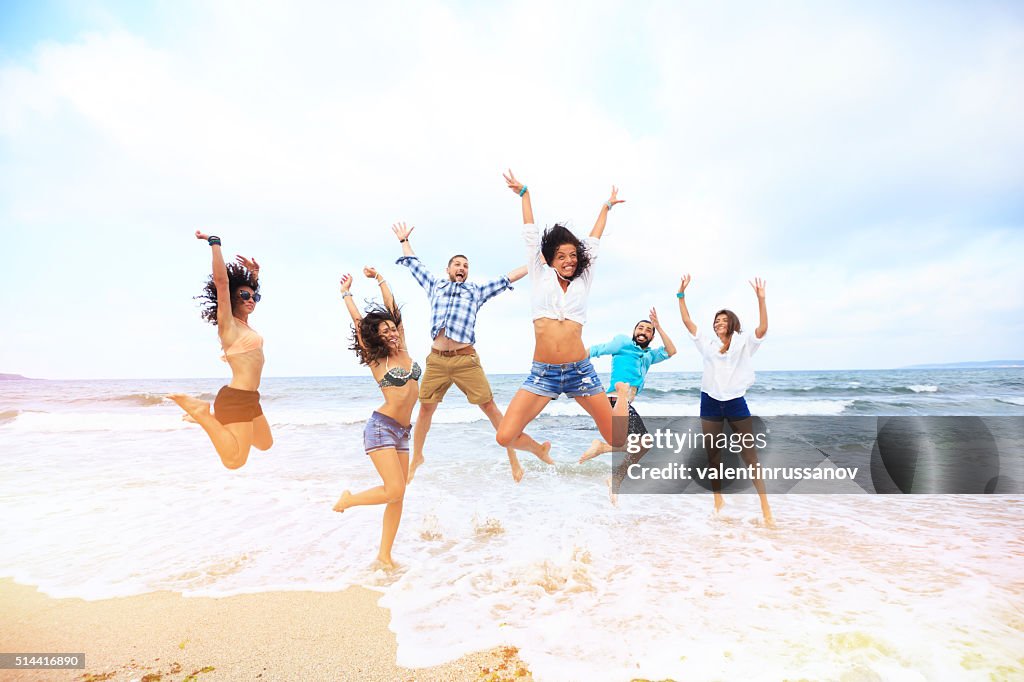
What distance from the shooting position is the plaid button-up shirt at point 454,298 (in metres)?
6.54

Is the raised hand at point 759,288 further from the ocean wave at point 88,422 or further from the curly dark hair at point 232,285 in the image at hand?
the ocean wave at point 88,422

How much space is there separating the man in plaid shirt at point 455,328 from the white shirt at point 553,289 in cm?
121

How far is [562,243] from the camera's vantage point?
16.9ft

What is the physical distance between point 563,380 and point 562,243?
1.51m

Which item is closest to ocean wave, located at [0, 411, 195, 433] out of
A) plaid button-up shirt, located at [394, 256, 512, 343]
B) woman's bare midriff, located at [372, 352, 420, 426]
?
plaid button-up shirt, located at [394, 256, 512, 343]

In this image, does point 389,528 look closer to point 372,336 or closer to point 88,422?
point 372,336

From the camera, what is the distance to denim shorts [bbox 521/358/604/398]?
5.38 meters

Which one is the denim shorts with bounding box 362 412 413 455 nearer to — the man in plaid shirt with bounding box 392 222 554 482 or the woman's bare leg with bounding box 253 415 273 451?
the woman's bare leg with bounding box 253 415 273 451

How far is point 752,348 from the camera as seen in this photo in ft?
19.6

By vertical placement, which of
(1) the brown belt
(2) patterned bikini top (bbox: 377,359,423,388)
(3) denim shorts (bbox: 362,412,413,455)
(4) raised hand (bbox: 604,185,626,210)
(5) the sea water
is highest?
(4) raised hand (bbox: 604,185,626,210)

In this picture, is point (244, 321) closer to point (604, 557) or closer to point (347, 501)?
point (347, 501)

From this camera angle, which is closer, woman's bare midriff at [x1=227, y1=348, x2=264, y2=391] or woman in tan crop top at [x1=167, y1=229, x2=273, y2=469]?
woman in tan crop top at [x1=167, y1=229, x2=273, y2=469]

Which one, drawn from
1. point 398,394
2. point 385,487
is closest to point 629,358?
point 398,394

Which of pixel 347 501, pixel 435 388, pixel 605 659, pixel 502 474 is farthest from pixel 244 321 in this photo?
pixel 502 474
